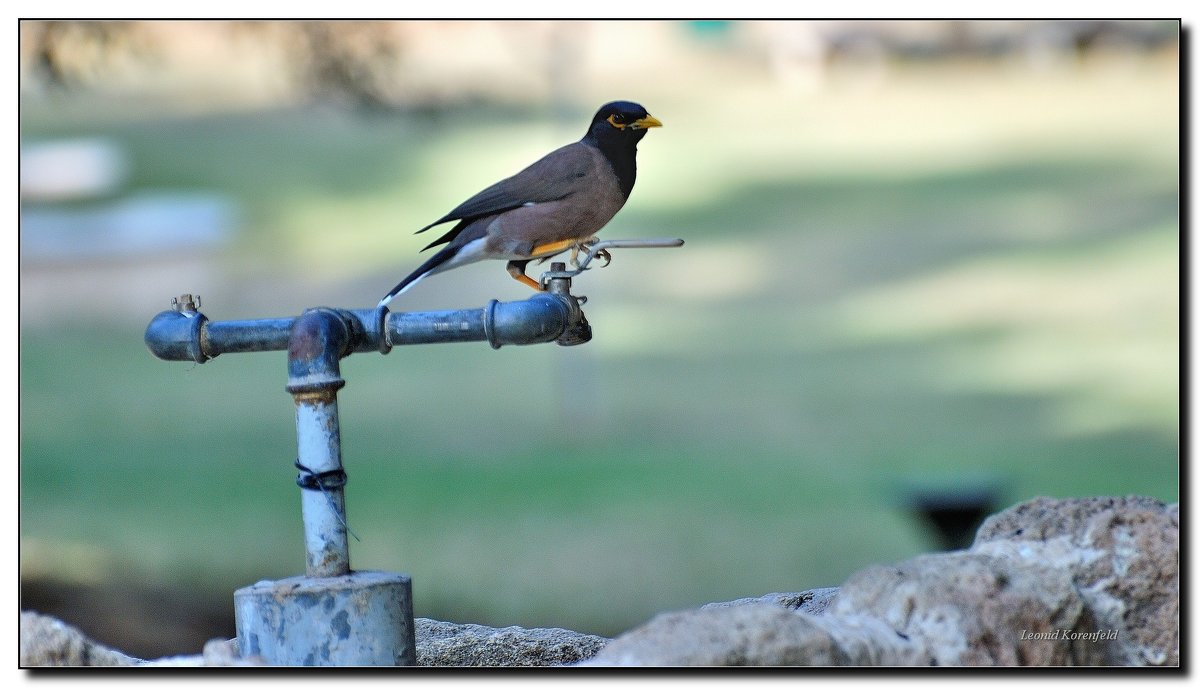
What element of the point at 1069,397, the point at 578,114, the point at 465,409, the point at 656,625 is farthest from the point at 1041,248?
the point at 656,625

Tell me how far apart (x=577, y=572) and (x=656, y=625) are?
2.13 metres

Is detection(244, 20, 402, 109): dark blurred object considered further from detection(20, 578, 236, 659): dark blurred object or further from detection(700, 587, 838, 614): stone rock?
detection(700, 587, 838, 614): stone rock

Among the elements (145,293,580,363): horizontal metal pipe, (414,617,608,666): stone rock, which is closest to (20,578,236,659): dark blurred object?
(414,617,608,666): stone rock

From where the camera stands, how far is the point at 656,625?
→ 5.62 feet

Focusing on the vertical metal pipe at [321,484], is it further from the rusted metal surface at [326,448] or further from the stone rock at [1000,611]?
the stone rock at [1000,611]

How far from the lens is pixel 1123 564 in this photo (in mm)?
1855

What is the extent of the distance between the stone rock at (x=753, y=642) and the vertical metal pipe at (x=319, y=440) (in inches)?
16.5

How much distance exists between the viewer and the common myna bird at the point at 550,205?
83.8 inches

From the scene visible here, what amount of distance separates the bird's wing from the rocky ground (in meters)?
0.78

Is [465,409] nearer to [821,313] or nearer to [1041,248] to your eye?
[821,313]

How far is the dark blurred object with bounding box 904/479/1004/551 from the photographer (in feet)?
11.1

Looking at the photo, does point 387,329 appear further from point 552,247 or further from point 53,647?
point 53,647

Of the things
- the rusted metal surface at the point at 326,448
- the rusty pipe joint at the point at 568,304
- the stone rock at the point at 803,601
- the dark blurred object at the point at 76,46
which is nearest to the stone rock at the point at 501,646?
the stone rock at the point at 803,601

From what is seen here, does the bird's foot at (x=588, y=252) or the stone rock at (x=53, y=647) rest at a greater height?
the bird's foot at (x=588, y=252)
